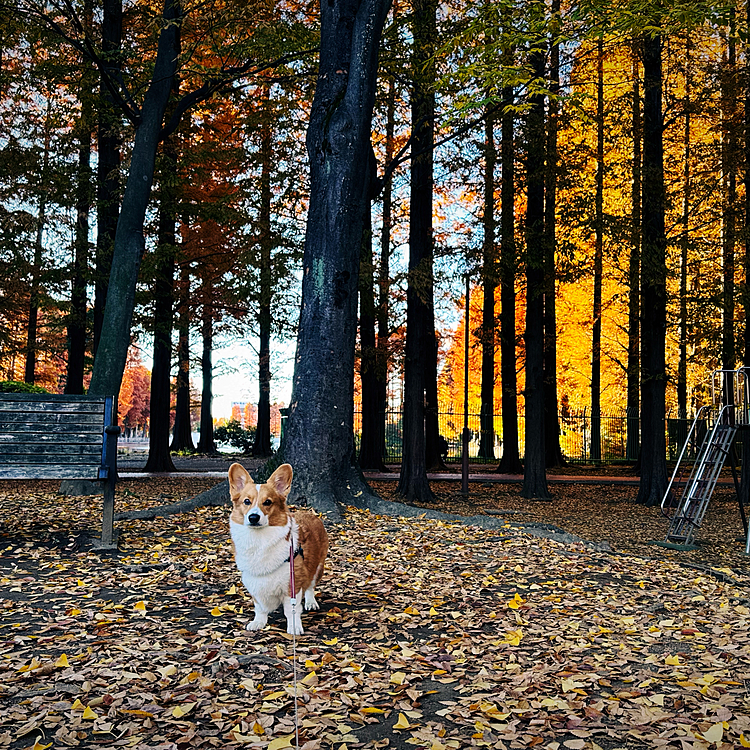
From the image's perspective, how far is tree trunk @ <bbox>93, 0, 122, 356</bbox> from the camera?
541 inches

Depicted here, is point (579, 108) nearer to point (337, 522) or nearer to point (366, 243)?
point (366, 243)

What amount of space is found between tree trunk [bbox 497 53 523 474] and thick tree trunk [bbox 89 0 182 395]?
5529mm

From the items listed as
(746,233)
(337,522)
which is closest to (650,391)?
(746,233)

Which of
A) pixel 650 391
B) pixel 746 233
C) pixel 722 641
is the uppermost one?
pixel 746 233

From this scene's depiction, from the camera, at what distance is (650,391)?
1488 cm

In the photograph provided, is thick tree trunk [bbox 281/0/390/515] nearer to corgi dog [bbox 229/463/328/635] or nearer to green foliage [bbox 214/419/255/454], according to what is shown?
corgi dog [bbox 229/463/328/635]

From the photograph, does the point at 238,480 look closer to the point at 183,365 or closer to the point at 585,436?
the point at 183,365

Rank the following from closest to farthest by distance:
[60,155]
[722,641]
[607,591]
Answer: [722,641]
[607,591]
[60,155]

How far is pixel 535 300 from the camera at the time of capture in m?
14.8

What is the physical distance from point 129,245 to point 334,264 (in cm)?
427

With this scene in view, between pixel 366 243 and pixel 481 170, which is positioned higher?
pixel 481 170

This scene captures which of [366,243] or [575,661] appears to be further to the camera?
[366,243]

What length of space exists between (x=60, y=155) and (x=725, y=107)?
47.0 ft

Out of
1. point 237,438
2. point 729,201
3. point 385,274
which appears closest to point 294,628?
point 385,274
